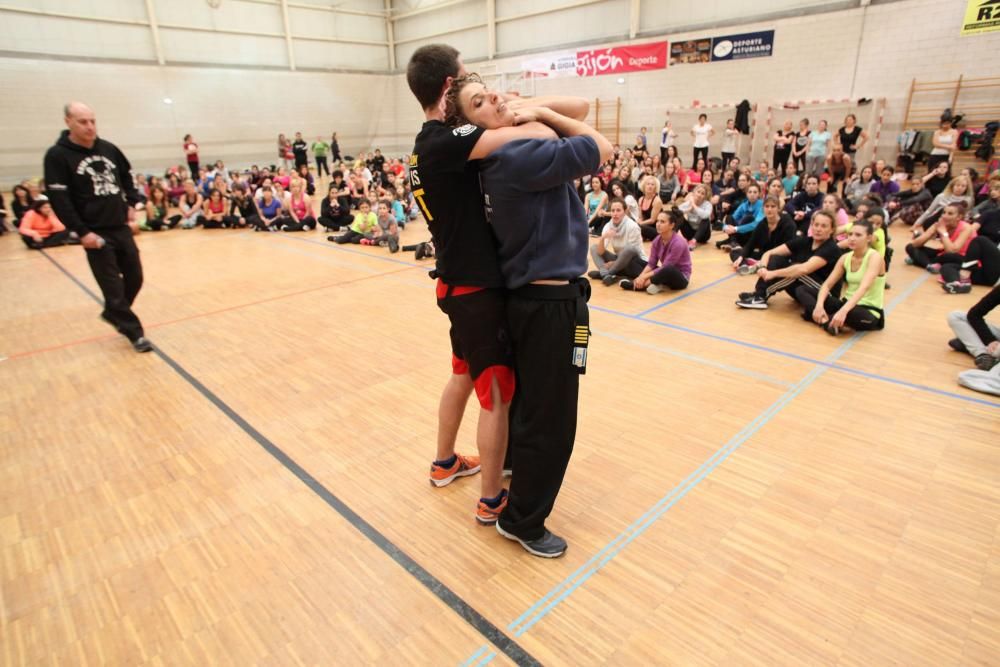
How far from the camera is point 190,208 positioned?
1288 centimetres

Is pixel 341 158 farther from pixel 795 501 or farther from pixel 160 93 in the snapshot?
pixel 795 501

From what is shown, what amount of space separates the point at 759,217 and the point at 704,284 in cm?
247

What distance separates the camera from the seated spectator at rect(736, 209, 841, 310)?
551cm

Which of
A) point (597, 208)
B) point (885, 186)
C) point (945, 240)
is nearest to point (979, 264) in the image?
point (945, 240)

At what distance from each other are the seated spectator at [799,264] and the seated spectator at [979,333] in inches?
46.6

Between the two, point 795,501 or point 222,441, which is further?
point 222,441

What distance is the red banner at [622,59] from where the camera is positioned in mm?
16891

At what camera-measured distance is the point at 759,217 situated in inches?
340

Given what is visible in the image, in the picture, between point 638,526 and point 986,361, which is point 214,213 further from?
point 986,361

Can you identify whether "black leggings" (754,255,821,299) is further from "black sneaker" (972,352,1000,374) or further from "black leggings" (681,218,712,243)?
"black leggings" (681,218,712,243)

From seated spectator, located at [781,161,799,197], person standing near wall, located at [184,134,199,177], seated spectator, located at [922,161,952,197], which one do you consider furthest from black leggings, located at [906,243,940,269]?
person standing near wall, located at [184,134,199,177]

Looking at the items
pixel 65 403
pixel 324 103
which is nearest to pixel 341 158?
pixel 324 103

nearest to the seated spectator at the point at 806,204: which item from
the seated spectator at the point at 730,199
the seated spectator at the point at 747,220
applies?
the seated spectator at the point at 747,220

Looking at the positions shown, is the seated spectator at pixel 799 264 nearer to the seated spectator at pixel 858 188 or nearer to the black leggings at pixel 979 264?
the black leggings at pixel 979 264
